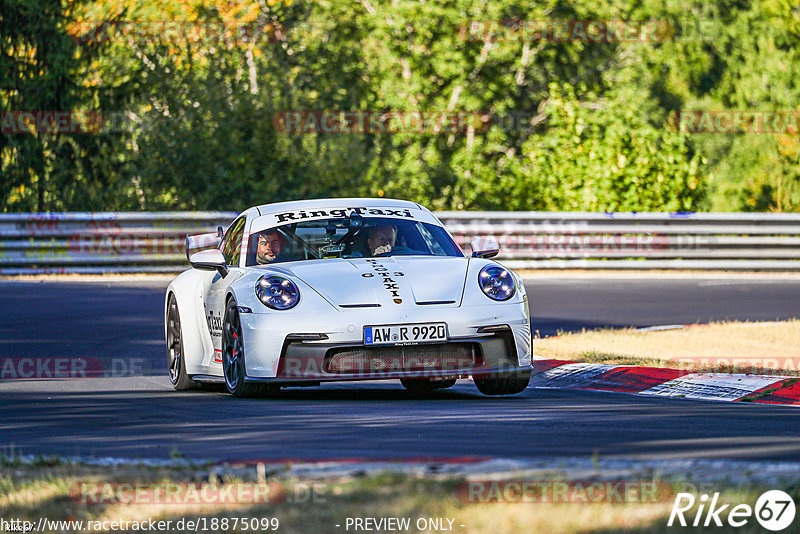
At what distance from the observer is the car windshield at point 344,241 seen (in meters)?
9.70

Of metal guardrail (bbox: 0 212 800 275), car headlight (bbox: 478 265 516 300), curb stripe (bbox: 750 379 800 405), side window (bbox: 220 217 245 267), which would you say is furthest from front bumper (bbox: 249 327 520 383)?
metal guardrail (bbox: 0 212 800 275)

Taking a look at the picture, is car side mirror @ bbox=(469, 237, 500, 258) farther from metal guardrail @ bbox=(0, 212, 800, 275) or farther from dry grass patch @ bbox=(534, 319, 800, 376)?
metal guardrail @ bbox=(0, 212, 800, 275)

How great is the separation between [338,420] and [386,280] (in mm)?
1500

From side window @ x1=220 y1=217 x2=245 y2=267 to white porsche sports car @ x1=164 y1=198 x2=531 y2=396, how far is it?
3.3 inches

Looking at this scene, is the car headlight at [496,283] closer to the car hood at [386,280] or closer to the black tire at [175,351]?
the car hood at [386,280]

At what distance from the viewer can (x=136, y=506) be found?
4727 millimetres

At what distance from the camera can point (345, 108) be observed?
32.8m

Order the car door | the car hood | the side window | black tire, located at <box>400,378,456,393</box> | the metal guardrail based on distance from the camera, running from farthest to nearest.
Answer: the metal guardrail
black tire, located at <box>400,378,456,393</box>
the side window
the car door
the car hood

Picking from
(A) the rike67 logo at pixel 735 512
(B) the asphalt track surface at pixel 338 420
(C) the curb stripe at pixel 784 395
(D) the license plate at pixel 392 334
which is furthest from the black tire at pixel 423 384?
(A) the rike67 logo at pixel 735 512

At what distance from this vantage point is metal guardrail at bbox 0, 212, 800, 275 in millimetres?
21266

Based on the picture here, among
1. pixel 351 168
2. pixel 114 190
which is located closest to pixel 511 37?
pixel 351 168

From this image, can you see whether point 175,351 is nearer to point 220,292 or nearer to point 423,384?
point 220,292

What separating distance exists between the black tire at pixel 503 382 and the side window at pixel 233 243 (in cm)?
188

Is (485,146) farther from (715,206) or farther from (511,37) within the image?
(715,206)
